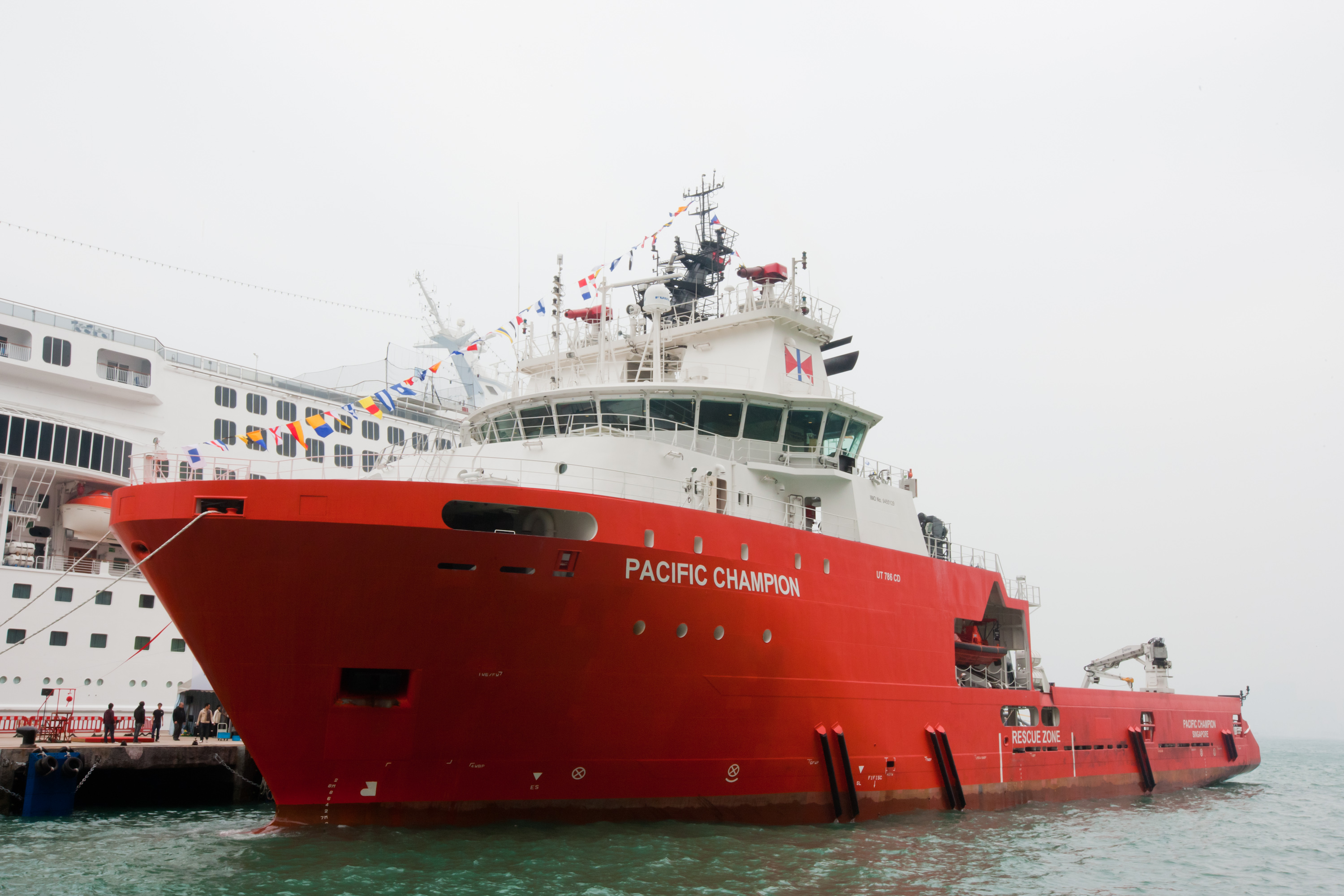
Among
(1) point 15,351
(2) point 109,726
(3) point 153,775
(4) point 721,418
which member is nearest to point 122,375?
(1) point 15,351

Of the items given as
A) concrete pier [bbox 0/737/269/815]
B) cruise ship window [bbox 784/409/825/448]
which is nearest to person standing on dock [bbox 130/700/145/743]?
concrete pier [bbox 0/737/269/815]

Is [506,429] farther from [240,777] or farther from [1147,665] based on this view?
[1147,665]

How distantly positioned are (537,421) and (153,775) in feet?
29.5

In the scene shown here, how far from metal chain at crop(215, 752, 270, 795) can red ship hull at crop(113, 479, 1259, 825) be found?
6.30 meters

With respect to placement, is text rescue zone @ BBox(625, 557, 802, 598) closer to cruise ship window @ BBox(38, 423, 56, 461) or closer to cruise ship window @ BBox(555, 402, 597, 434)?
cruise ship window @ BBox(555, 402, 597, 434)

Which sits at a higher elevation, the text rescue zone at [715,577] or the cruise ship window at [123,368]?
the cruise ship window at [123,368]

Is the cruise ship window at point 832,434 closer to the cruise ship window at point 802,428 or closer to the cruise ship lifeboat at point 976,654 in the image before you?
the cruise ship window at point 802,428

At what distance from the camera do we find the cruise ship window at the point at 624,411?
49.8 feet

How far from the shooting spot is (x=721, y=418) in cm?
1565

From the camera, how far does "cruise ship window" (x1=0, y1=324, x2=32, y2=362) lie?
2373cm

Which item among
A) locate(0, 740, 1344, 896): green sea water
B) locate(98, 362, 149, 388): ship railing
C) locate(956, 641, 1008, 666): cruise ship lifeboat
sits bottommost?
locate(0, 740, 1344, 896): green sea water

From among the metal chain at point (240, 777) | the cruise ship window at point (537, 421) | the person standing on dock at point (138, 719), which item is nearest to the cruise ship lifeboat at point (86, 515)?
the person standing on dock at point (138, 719)

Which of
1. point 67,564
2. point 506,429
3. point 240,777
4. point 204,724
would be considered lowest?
point 240,777

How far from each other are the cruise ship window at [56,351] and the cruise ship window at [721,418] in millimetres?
18326
